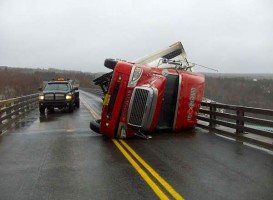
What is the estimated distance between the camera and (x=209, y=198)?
19.6 feet

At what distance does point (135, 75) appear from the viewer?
40.3ft

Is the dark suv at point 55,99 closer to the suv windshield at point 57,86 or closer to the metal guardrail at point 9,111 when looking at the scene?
the suv windshield at point 57,86

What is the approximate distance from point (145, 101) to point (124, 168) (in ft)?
13.4

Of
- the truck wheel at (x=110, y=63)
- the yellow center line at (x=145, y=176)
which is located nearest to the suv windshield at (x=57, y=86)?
the truck wheel at (x=110, y=63)

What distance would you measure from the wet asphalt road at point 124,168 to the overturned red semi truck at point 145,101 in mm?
549

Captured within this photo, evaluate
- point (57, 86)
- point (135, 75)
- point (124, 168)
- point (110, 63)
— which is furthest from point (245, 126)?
point (57, 86)

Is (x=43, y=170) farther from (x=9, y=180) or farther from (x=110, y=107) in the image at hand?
(x=110, y=107)

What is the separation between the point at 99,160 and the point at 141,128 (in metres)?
3.39

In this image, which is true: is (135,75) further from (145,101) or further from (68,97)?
(68,97)

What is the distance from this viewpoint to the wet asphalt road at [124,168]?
250 inches

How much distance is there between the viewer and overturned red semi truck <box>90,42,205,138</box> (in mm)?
11938

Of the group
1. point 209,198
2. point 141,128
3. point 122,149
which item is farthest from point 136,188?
point 141,128

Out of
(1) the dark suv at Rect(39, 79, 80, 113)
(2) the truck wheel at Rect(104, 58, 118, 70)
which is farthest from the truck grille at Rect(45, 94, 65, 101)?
(2) the truck wheel at Rect(104, 58, 118, 70)

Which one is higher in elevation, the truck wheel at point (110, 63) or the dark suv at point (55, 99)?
the truck wheel at point (110, 63)
